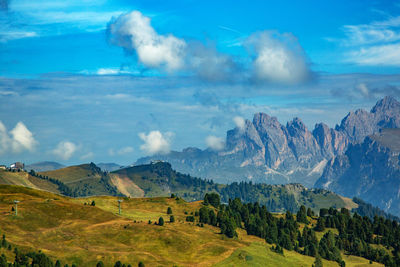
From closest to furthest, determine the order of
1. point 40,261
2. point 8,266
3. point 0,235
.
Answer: point 8,266 < point 40,261 < point 0,235

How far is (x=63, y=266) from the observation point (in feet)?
598

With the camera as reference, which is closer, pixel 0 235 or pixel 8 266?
pixel 8 266

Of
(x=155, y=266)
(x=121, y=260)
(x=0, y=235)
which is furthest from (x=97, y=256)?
(x=0, y=235)

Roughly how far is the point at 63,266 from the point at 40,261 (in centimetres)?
1105

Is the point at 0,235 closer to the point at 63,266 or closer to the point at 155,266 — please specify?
the point at 63,266

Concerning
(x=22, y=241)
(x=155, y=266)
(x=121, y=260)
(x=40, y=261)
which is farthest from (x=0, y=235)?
(x=155, y=266)

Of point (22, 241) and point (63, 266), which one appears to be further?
point (22, 241)

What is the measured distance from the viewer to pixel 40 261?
174m

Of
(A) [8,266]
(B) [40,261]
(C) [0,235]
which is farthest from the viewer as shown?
(C) [0,235]

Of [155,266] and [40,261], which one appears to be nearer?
[40,261]

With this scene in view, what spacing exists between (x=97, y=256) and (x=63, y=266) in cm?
1525

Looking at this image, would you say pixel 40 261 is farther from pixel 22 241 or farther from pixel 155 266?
pixel 155 266

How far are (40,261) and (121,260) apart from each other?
32.8 metres

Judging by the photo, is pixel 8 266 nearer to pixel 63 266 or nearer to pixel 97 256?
pixel 63 266
